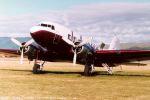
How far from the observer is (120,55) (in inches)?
1296

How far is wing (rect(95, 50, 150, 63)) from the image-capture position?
31750 millimetres

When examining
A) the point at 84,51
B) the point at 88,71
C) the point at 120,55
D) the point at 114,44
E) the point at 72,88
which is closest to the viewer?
the point at 72,88

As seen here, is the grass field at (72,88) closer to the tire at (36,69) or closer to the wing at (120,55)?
the wing at (120,55)

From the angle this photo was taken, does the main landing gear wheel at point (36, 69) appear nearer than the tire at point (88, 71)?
No

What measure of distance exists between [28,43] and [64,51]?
412 cm

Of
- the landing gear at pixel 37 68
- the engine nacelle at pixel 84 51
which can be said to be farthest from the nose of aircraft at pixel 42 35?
the landing gear at pixel 37 68

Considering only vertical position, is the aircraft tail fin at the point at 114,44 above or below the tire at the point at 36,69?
above

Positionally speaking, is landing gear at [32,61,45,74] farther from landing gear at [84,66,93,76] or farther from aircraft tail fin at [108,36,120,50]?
aircraft tail fin at [108,36,120,50]

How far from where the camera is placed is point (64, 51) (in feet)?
105

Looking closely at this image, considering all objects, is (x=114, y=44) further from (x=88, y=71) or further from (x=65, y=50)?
(x=65, y=50)

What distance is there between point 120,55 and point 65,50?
5.63 m

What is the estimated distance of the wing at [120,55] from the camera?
104ft

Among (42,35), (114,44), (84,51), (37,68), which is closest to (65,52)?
(84,51)

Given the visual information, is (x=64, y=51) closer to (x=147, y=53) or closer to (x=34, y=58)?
(x=34, y=58)
